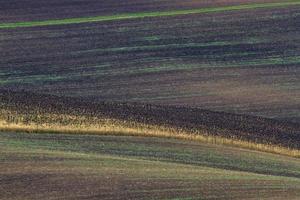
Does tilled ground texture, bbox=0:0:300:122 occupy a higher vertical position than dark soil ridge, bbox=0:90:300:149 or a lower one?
lower

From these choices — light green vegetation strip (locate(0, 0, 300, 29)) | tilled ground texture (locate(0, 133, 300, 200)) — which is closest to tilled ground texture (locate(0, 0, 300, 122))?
light green vegetation strip (locate(0, 0, 300, 29))

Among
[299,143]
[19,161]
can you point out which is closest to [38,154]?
[19,161]

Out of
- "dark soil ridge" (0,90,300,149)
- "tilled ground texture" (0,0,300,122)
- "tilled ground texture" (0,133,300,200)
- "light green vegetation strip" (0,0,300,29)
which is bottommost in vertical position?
"light green vegetation strip" (0,0,300,29)

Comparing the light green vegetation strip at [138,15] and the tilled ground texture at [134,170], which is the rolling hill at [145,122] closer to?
the tilled ground texture at [134,170]

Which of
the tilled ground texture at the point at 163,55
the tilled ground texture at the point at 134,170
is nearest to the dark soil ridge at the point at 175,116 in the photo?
the tilled ground texture at the point at 163,55

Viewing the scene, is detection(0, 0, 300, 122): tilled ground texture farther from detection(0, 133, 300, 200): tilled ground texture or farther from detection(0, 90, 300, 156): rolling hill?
detection(0, 133, 300, 200): tilled ground texture

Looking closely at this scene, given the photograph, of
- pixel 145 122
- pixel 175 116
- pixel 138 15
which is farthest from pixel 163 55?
pixel 145 122

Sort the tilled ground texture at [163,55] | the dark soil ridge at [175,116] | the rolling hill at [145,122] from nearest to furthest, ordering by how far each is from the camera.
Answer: the rolling hill at [145,122] < the dark soil ridge at [175,116] < the tilled ground texture at [163,55]

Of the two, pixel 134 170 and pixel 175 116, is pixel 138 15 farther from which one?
pixel 134 170
